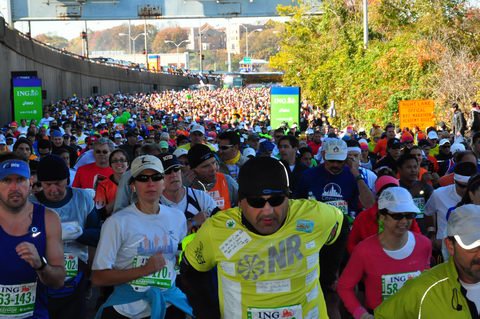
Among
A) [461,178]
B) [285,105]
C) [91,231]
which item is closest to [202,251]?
[91,231]

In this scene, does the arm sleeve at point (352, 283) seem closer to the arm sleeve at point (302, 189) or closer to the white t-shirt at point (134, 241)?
the white t-shirt at point (134, 241)

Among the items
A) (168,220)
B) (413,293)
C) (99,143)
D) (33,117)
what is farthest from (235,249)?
(33,117)

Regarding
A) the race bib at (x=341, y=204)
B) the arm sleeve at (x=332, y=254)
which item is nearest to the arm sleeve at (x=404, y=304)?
the arm sleeve at (x=332, y=254)

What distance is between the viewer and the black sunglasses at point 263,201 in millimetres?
3910

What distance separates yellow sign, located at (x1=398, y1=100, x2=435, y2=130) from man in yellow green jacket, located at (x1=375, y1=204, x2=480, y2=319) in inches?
730

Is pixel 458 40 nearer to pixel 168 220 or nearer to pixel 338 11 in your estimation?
pixel 338 11

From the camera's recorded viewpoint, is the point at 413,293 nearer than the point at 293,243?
Yes

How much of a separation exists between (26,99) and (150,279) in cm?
2398

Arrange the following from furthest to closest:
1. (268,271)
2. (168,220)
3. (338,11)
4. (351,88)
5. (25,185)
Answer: (338,11) → (351,88) → (168,220) → (25,185) → (268,271)

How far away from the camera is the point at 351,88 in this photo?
116ft

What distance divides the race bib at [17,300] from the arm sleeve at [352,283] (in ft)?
5.99

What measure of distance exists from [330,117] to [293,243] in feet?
111

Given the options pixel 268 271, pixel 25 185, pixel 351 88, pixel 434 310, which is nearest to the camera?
pixel 434 310

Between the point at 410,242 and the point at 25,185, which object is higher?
the point at 25,185
